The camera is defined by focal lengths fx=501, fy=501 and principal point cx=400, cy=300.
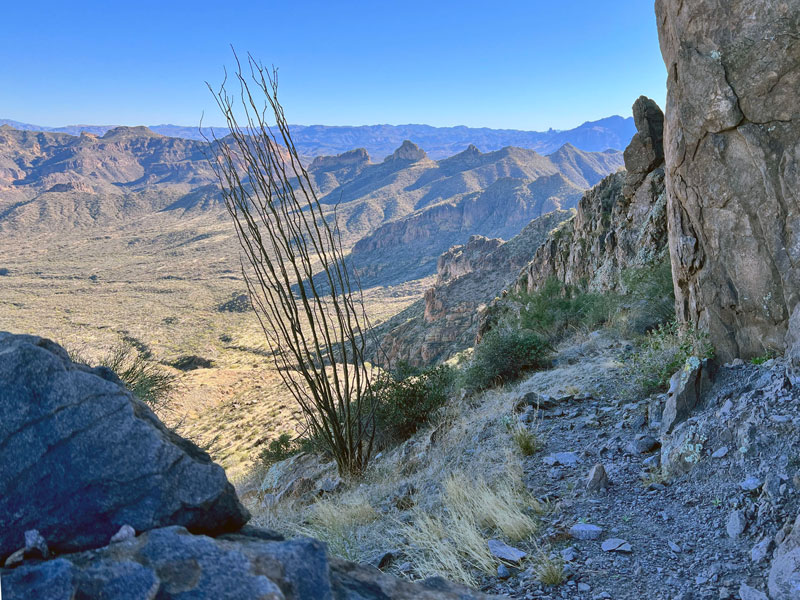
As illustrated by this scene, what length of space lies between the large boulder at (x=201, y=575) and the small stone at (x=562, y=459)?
2.84 meters

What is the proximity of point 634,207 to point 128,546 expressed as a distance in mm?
17328

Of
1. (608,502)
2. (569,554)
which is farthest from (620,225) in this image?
(569,554)

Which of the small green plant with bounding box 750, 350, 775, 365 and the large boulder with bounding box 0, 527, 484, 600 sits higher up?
the large boulder with bounding box 0, 527, 484, 600

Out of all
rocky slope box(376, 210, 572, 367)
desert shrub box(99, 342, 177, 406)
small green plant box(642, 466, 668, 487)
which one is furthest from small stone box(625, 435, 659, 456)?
rocky slope box(376, 210, 572, 367)

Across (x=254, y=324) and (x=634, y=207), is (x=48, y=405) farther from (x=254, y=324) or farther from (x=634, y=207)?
(x=254, y=324)

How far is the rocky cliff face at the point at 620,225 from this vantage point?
46.0 ft

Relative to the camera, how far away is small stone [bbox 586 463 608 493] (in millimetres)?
3719

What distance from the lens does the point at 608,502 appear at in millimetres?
3523

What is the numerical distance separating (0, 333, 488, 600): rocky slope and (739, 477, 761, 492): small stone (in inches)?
92.2

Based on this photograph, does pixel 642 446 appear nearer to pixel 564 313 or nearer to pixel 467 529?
pixel 467 529

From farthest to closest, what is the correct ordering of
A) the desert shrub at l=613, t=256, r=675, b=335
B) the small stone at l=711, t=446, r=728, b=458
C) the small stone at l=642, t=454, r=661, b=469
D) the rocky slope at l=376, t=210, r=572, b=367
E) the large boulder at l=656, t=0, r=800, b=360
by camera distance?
the rocky slope at l=376, t=210, r=572, b=367 → the desert shrub at l=613, t=256, r=675, b=335 → the large boulder at l=656, t=0, r=800, b=360 → the small stone at l=642, t=454, r=661, b=469 → the small stone at l=711, t=446, r=728, b=458

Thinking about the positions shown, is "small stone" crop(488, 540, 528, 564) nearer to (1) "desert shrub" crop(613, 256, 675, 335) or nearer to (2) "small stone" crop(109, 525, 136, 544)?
(2) "small stone" crop(109, 525, 136, 544)

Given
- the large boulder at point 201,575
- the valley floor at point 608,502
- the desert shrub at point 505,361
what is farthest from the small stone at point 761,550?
the desert shrub at point 505,361

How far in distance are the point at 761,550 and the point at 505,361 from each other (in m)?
6.05
